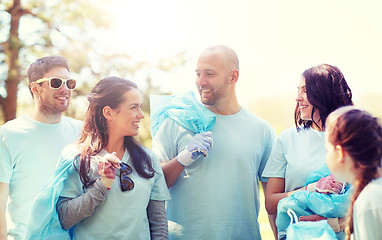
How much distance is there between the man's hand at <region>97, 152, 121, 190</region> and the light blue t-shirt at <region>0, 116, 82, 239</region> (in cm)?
85

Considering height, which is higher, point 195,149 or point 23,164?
point 195,149

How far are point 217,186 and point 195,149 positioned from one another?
0.35 metres

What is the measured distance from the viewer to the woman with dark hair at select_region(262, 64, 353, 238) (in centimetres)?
252

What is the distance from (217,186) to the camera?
2.90 m

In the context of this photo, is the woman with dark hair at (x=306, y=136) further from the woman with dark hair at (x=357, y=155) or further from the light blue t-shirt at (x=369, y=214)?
the light blue t-shirt at (x=369, y=214)

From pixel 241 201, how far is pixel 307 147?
23.8 inches

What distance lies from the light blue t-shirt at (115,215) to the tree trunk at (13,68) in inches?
282

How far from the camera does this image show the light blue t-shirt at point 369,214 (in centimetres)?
168

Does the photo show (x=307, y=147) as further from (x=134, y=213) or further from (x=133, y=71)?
(x=133, y=71)

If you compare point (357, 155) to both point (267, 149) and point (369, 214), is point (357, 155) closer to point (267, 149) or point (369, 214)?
point (369, 214)

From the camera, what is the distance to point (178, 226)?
2.90 metres

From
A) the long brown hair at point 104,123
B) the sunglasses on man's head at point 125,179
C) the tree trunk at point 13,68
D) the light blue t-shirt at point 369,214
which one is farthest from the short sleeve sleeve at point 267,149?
the tree trunk at point 13,68

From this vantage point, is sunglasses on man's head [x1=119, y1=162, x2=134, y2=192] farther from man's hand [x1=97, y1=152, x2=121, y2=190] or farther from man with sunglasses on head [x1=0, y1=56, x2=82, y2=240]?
man with sunglasses on head [x1=0, y1=56, x2=82, y2=240]

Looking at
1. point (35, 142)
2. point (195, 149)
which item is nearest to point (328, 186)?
point (195, 149)
